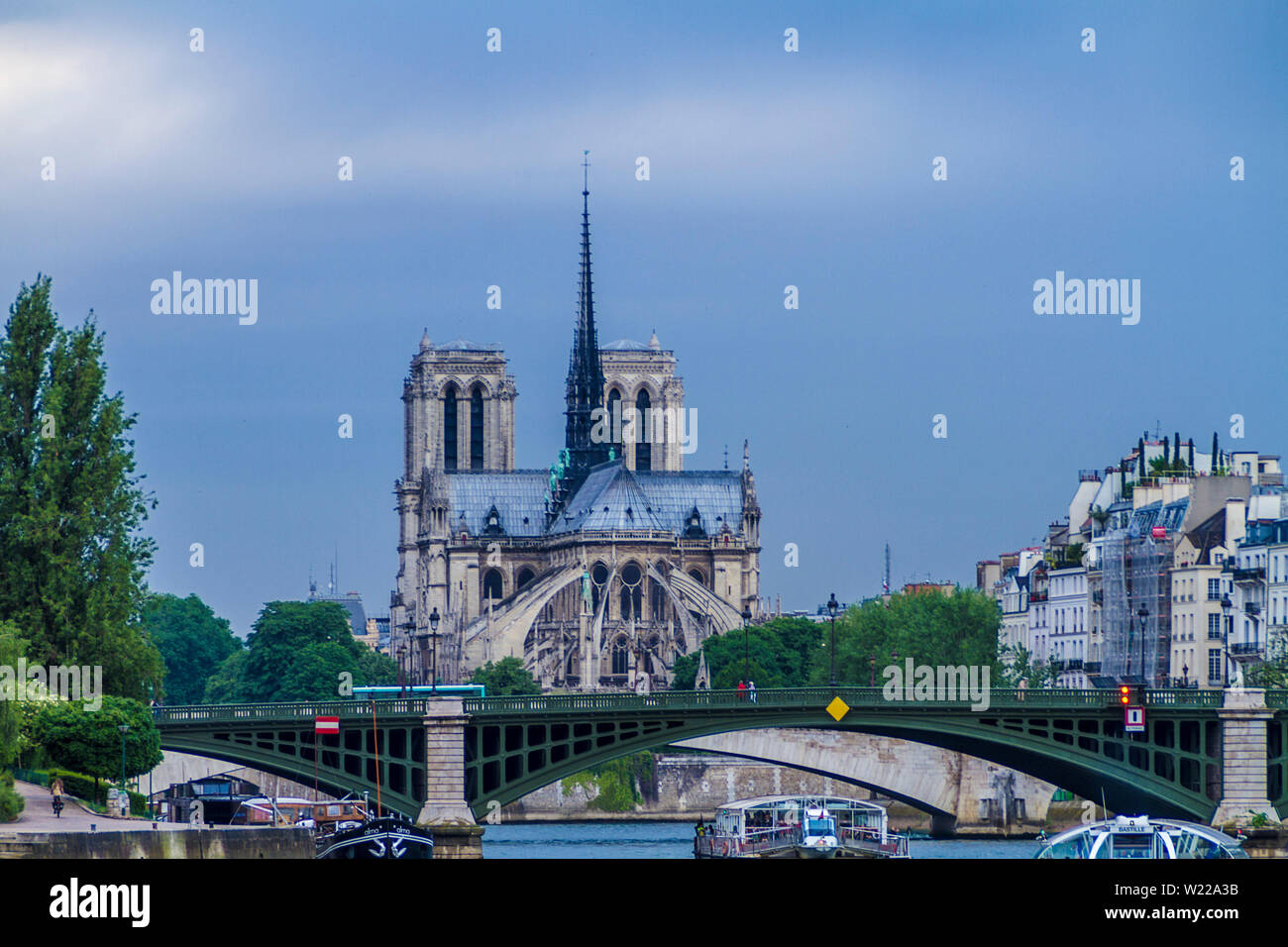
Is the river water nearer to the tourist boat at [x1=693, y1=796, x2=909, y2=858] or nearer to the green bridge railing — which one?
the green bridge railing

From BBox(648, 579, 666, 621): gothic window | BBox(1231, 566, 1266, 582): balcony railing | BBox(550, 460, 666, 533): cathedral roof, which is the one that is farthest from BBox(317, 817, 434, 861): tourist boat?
BBox(550, 460, 666, 533): cathedral roof

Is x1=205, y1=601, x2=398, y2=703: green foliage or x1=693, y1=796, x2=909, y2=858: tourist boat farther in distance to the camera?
x1=205, y1=601, x2=398, y2=703: green foliage

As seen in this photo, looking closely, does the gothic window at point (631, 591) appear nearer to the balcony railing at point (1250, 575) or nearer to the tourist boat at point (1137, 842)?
the balcony railing at point (1250, 575)

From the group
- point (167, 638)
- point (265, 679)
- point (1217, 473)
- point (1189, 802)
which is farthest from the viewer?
point (167, 638)

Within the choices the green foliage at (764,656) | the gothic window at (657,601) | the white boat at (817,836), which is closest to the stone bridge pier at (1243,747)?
the white boat at (817,836)

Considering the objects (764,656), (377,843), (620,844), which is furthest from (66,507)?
(764,656)
